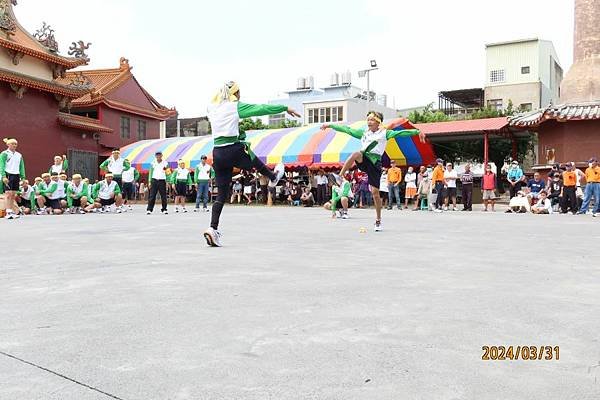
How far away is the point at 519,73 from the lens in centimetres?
4675

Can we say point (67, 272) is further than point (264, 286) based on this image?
Yes

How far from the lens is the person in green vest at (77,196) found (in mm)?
17047

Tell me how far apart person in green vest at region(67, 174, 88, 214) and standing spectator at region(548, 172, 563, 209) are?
14707mm

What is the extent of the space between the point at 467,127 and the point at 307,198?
7.63m

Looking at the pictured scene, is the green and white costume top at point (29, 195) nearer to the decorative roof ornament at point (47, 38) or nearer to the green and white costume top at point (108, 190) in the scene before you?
the green and white costume top at point (108, 190)

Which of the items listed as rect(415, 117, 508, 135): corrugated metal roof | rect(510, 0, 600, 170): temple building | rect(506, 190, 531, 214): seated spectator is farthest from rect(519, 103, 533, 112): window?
rect(506, 190, 531, 214): seated spectator

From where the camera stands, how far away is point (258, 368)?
237cm

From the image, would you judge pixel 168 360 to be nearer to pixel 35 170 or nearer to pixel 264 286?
pixel 264 286

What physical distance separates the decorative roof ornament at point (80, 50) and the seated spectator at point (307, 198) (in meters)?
11.9

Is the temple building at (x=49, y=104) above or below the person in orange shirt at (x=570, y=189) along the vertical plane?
above

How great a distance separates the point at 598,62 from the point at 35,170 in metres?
23.5

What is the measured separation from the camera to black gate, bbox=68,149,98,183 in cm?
2764

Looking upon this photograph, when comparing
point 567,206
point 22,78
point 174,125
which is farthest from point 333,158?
point 174,125

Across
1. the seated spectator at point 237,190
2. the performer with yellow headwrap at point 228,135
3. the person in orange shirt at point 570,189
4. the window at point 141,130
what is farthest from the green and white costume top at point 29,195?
the window at point 141,130
